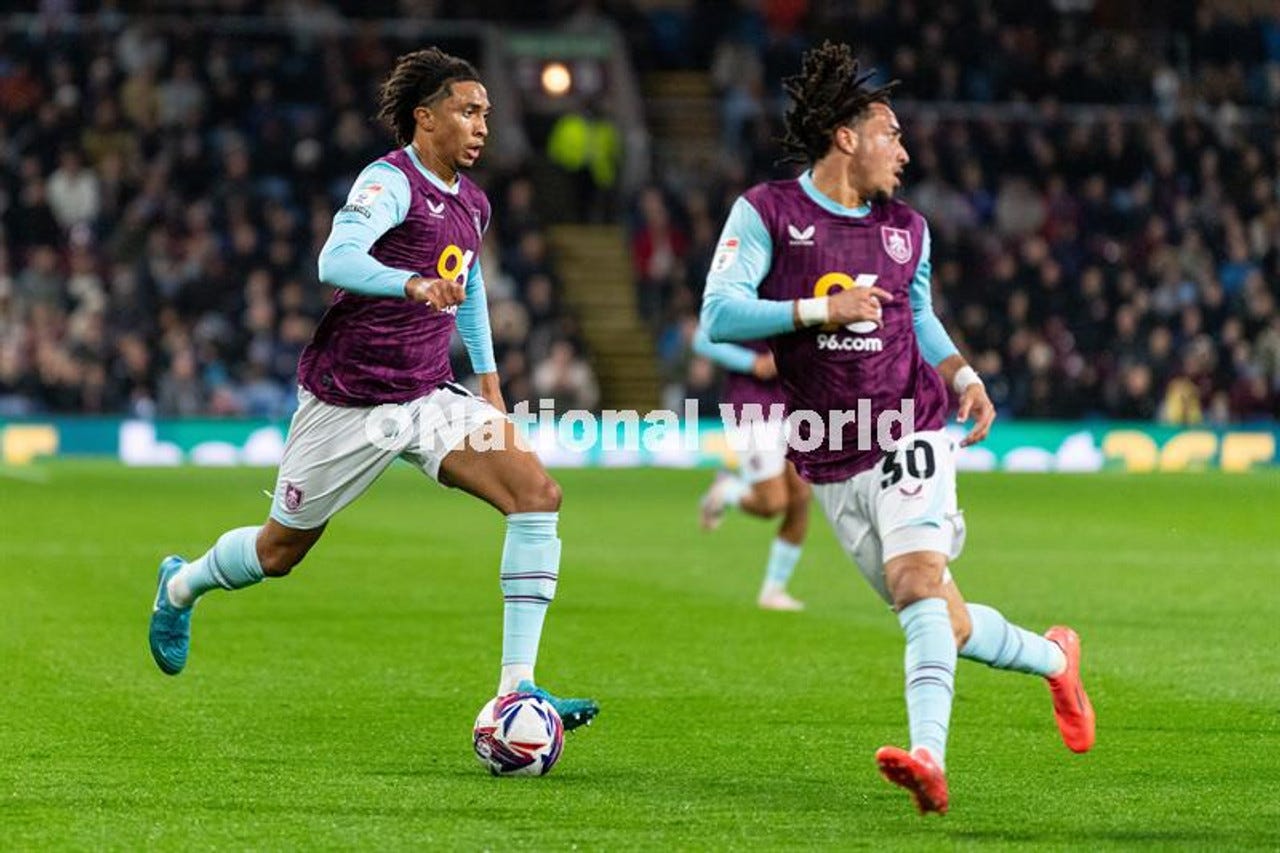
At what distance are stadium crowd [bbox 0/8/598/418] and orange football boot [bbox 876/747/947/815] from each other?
787 inches

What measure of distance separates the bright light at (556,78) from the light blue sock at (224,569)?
890 inches

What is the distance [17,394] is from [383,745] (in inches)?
745

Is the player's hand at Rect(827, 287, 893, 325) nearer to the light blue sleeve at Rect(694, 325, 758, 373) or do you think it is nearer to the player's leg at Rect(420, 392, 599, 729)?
the player's leg at Rect(420, 392, 599, 729)

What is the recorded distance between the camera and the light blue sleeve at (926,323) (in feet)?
24.9

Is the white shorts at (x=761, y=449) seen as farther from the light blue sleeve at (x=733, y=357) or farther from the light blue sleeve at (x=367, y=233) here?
the light blue sleeve at (x=367, y=233)

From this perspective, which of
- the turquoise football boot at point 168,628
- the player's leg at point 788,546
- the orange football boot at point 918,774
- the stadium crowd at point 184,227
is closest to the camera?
the orange football boot at point 918,774

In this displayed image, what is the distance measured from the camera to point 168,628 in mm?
9055

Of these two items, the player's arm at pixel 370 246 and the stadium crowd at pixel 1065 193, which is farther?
the stadium crowd at pixel 1065 193

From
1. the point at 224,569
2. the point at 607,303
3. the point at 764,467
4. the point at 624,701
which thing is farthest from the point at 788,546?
the point at 607,303

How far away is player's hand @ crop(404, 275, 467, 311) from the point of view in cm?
722

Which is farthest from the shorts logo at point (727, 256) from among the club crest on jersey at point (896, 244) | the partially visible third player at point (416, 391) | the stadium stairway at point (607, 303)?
the stadium stairway at point (607, 303)

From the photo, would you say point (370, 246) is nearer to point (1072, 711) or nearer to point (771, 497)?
point (1072, 711)

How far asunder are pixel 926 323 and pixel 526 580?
5.12 feet

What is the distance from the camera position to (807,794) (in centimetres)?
714
